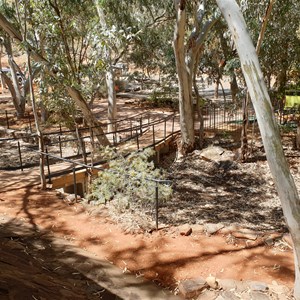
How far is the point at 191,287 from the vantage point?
421cm

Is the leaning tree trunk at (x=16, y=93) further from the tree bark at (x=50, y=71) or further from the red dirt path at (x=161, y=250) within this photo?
the red dirt path at (x=161, y=250)

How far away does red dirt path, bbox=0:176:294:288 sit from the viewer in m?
4.60

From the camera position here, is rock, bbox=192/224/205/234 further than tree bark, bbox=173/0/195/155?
No

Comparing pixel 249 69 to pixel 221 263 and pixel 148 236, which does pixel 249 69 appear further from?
pixel 148 236

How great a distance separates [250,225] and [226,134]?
7.77m

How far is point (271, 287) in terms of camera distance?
13.8ft

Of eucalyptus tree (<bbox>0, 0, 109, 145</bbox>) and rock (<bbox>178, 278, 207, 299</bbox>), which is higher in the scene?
eucalyptus tree (<bbox>0, 0, 109, 145</bbox>)

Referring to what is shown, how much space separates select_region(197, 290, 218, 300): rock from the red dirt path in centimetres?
36

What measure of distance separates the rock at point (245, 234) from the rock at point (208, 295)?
1505mm

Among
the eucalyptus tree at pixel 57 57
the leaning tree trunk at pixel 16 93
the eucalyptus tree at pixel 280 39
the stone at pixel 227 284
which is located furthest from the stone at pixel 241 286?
the leaning tree trunk at pixel 16 93

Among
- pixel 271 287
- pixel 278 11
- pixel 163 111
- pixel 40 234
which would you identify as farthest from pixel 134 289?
pixel 163 111

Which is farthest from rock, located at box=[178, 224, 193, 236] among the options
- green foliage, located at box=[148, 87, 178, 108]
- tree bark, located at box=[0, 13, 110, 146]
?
green foliage, located at box=[148, 87, 178, 108]

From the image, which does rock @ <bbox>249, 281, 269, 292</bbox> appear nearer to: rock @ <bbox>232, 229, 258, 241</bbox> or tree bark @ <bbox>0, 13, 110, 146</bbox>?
rock @ <bbox>232, 229, 258, 241</bbox>

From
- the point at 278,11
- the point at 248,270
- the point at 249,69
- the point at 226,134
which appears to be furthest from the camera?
the point at 226,134
